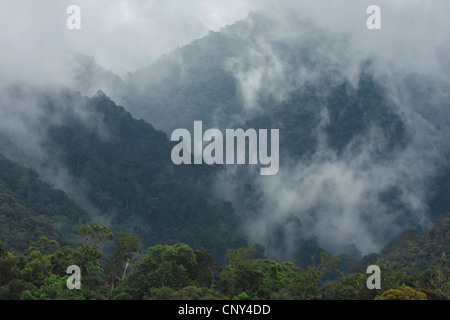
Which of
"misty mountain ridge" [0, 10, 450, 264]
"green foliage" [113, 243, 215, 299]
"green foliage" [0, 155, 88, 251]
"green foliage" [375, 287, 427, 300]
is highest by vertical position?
"misty mountain ridge" [0, 10, 450, 264]

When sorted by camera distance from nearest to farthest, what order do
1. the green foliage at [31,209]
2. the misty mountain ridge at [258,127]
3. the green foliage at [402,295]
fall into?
the green foliage at [402,295]
the green foliage at [31,209]
the misty mountain ridge at [258,127]

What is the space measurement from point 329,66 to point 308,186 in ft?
136

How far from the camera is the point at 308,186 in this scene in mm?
110938

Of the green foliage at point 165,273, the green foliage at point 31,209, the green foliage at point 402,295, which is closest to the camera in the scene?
the green foliage at point 402,295

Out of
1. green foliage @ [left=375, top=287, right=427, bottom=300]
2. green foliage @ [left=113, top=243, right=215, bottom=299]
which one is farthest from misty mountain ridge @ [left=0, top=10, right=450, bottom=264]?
green foliage @ [left=375, top=287, right=427, bottom=300]

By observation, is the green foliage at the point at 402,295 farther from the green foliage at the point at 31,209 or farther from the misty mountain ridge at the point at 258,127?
the misty mountain ridge at the point at 258,127

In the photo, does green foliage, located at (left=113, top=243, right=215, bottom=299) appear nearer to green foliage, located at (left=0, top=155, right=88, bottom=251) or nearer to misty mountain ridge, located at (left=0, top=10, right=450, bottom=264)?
green foliage, located at (left=0, top=155, right=88, bottom=251)

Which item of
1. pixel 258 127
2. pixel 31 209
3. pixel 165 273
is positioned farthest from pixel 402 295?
pixel 258 127

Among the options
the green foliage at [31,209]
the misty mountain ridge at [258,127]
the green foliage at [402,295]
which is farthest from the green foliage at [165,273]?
the misty mountain ridge at [258,127]

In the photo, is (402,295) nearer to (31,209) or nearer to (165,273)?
(165,273)

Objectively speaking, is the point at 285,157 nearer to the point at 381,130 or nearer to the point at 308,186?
the point at 308,186

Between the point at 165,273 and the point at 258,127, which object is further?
the point at 258,127

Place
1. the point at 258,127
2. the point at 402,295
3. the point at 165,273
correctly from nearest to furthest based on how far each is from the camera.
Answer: the point at 402,295
the point at 165,273
the point at 258,127
